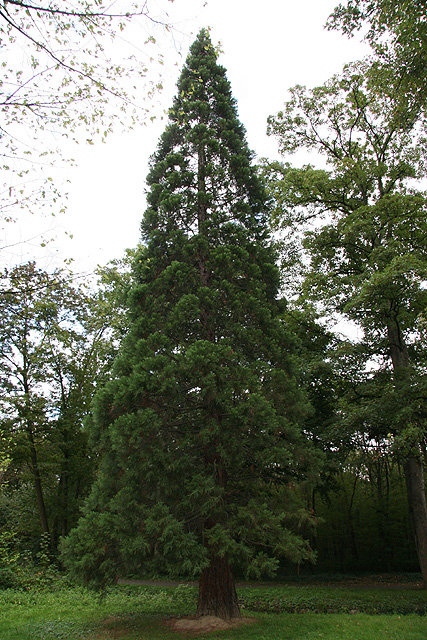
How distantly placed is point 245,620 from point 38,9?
859 centimetres

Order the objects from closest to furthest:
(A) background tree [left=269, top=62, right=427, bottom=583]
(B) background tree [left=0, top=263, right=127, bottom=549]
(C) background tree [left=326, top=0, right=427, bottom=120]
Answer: (C) background tree [left=326, top=0, right=427, bottom=120] → (A) background tree [left=269, top=62, right=427, bottom=583] → (B) background tree [left=0, top=263, right=127, bottom=549]

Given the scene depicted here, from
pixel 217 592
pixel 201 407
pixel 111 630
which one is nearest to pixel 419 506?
pixel 217 592

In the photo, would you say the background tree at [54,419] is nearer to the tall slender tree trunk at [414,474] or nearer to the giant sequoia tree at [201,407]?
the giant sequoia tree at [201,407]

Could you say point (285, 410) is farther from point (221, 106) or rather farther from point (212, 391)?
point (221, 106)

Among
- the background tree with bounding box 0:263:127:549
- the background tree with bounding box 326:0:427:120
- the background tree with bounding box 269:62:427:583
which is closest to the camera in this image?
the background tree with bounding box 326:0:427:120

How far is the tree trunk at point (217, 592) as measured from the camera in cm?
682

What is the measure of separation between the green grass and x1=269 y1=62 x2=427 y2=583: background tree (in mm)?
2621

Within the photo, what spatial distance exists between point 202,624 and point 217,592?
518 millimetres

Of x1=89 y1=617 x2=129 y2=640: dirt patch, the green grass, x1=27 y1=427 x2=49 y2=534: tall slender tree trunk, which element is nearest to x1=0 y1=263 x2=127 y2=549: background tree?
x1=27 y1=427 x2=49 y2=534: tall slender tree trunk

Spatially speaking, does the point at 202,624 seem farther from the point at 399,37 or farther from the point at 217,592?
the point at 399,37

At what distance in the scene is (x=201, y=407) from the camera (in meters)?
7.48

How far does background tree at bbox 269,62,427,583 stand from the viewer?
9539 mm

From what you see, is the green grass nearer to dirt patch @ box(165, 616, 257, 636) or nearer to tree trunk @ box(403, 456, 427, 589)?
dirt patch @ box(165, 616, 257, 636)

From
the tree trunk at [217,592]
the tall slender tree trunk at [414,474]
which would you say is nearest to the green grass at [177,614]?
the tree trunk at [217,592]
